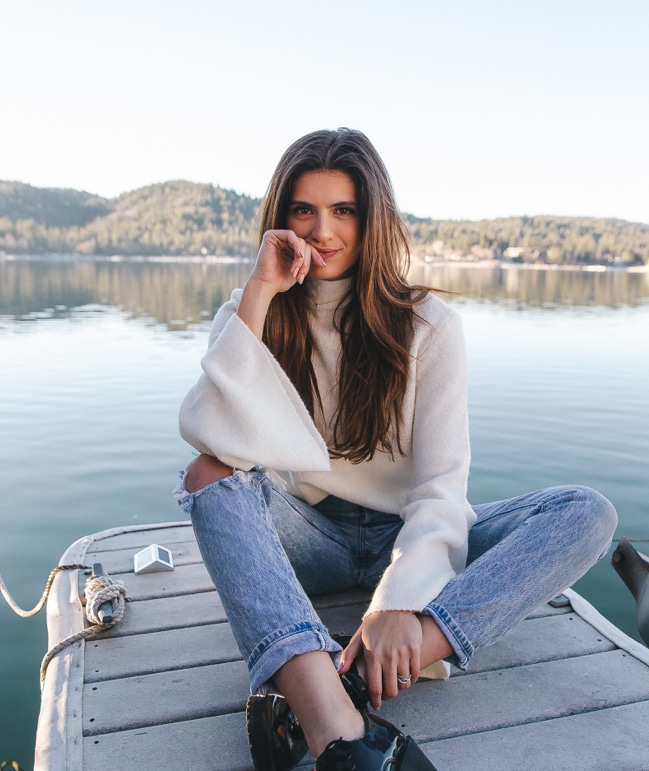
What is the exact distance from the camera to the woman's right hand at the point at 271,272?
202cm

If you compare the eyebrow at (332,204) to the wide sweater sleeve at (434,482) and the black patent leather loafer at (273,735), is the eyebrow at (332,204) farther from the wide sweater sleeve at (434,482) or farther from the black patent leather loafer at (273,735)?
the black patent leather loafer at (273,735)

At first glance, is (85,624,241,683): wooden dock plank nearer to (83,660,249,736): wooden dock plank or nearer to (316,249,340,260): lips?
(83,660,249,736): wooden dock plank

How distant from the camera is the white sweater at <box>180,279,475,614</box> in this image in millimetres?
1801

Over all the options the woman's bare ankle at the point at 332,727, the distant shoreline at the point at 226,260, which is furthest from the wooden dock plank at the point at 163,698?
the distant shoreline at the point at 226,260

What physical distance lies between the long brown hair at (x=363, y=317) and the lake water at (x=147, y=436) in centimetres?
151

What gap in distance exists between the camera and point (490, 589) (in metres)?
1.71

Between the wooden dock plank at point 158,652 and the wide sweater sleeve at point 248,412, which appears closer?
the wide sweater sleeve at point 248,412

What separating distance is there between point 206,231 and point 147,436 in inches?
4533

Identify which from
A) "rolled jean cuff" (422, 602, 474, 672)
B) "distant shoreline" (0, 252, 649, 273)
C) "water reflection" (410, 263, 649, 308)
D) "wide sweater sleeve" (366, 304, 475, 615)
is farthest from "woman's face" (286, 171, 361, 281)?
"distant shoreline" (0, 252, 649, 273)

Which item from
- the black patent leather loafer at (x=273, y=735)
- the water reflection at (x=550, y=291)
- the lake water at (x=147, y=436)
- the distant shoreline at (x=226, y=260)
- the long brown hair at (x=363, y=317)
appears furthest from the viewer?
the distant shoreline at (x=226, y=260)

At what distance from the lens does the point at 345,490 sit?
214 cm

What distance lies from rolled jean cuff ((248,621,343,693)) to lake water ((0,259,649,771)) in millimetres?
1196

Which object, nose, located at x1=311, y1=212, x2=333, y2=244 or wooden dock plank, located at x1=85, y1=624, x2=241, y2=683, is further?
nose, located at x1=311, y1=212, x2=333, y2=244

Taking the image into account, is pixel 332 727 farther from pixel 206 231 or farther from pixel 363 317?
pixel 206 231
